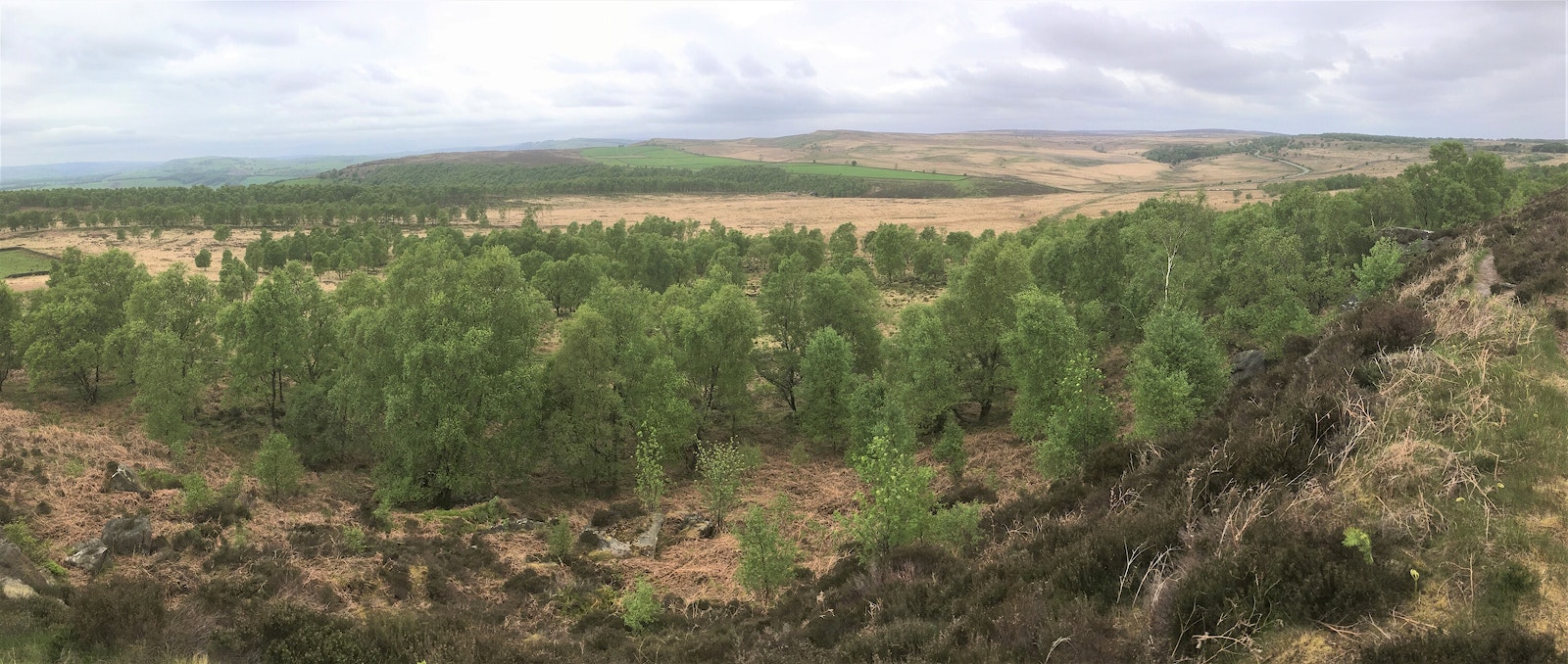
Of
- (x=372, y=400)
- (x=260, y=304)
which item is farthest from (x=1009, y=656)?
(x=260, y=304)

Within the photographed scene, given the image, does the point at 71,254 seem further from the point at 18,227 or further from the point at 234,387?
the point at 18,227

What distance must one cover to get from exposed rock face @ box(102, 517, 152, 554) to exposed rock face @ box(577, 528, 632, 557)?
40.3 ft

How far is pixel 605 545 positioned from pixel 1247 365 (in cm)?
2526

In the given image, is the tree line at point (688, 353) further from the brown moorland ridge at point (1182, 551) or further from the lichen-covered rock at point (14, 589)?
the lichen-covered rock at point (14, 589)

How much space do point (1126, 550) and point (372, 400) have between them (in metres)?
30.0

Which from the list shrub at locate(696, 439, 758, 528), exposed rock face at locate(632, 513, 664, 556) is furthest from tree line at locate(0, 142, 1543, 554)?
exposed rock face at locate(632, 513, 664, 556)

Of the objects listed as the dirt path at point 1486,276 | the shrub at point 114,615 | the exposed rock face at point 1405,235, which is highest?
the exposed rock face at point 1405,235

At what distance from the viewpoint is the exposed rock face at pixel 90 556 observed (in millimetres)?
17797

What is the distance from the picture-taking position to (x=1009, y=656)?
427 inches

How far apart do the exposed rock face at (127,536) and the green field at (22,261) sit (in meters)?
101

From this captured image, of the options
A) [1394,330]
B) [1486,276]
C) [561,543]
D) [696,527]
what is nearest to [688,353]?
[696,527]

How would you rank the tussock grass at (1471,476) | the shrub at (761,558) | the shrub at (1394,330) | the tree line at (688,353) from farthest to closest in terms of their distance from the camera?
the tree line at (688,353) < the shrub at (761,558) < the shrub at (1394,330) < the tussock grass at (1471,476)

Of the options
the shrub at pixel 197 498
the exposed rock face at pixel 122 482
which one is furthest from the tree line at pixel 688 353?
the exposed rock face at pixel 122 482

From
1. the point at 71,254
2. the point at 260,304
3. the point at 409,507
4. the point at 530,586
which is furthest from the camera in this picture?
the point at 71,254
